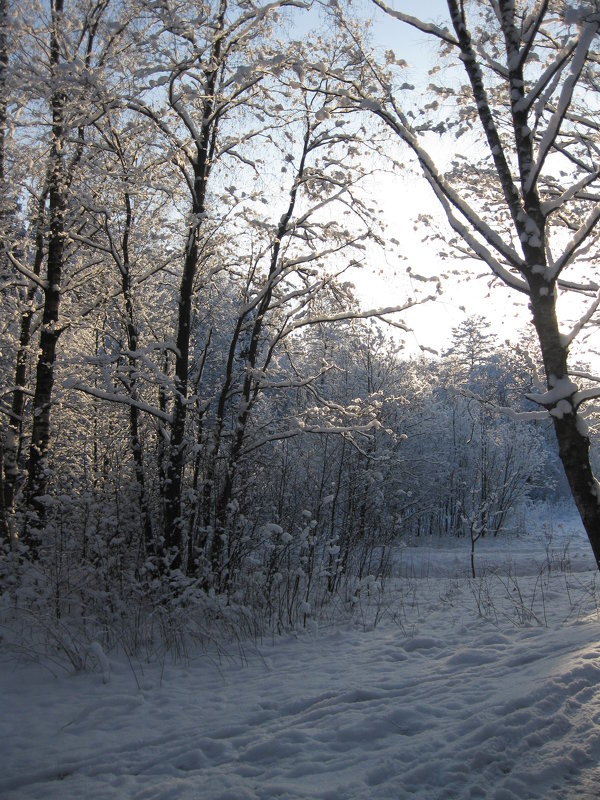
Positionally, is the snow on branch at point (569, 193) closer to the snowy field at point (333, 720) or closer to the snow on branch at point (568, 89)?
the snow on branch at point (568, 89)

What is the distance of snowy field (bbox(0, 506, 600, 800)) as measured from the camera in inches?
115

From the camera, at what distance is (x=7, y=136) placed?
27.2 ft

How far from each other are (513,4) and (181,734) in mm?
5464

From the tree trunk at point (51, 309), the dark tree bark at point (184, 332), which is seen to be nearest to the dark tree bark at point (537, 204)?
the dark tree bark at point (184, 332)

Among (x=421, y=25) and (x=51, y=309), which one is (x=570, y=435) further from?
(x=51, y=309)

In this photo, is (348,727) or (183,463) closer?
(348,727)

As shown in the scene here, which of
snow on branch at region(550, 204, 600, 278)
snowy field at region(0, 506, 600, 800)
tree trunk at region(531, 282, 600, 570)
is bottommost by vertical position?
snowy field at region(0, 506, 600, 800)

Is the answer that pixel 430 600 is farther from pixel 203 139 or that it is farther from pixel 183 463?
pixel 203 139

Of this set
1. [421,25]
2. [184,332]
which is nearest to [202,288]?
[184,332]

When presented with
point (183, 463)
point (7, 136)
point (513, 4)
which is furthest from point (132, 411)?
point (513, 4)

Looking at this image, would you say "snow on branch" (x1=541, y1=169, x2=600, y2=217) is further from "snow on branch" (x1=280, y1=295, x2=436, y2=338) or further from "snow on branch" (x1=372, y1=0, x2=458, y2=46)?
"snow on branch" (x1=280, y1=295, x2=436, y2=338)

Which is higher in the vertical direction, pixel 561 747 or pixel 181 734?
pixel 561 747

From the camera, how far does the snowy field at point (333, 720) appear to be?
292cm

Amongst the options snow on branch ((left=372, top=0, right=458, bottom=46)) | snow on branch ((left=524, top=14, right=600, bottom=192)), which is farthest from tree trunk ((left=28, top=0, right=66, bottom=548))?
snow on branch ((left=524, top=14, right=600, bottom=192))
